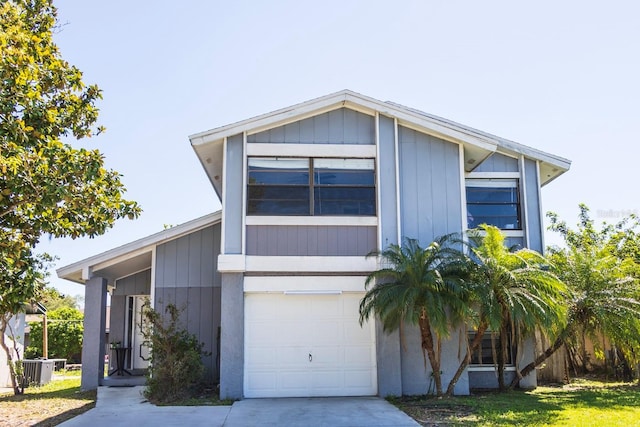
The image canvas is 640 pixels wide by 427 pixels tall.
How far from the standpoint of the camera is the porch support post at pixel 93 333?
1467 centimetres

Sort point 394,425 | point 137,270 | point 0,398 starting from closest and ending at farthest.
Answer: point 394,425 < point 0,398 < point 137,270

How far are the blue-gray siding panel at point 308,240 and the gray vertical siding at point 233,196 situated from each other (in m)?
0.27

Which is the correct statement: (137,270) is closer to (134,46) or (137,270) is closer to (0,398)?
(0,398)

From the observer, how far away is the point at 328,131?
45.6ft

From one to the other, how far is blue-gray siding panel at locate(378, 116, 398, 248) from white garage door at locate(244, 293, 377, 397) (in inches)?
59.5

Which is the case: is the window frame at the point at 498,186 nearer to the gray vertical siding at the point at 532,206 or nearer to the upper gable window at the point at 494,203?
the upper gable window at the point at 494,203

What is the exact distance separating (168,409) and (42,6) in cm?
739

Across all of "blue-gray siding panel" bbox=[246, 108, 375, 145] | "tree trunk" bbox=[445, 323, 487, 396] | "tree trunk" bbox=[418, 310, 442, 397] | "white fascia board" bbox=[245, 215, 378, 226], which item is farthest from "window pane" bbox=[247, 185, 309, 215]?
"tree trunk" bbox=[445, 323, 487, 396]

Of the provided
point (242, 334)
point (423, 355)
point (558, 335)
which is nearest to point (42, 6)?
point (242, 334)

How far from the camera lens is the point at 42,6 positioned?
33.1 ft

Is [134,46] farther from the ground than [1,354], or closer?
farther from the ground

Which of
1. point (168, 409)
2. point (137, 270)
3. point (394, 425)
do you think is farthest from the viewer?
point (137, 270)

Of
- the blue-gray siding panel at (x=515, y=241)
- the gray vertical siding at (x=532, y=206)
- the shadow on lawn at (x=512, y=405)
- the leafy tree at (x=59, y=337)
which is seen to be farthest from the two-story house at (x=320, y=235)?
the leafy tree at (x=59, y=337)

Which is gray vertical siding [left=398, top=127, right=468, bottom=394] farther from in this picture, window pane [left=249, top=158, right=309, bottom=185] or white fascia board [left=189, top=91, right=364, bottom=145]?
window pane [left=249, top=158, right=309, bottom=185]
